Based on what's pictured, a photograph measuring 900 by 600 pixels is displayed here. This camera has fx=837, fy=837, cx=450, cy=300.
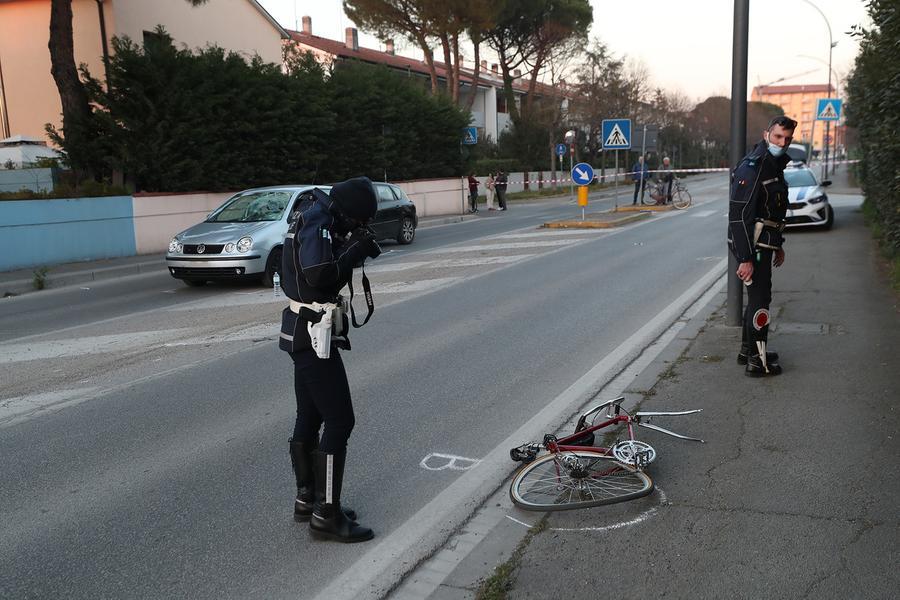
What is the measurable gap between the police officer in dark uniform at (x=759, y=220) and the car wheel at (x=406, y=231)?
13.5 metres

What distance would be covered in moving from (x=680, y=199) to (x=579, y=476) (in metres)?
26.1

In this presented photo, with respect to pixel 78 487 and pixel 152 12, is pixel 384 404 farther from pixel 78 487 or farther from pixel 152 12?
pixel 152 12

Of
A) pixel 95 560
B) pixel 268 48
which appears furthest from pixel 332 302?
pixel 268 48

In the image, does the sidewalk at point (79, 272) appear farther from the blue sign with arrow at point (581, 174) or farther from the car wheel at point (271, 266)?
the blue sign with arrow at point (581, 174)

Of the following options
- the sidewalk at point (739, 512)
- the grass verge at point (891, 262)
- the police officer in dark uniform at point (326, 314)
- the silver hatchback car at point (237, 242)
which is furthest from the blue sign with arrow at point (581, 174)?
the police officer in dark uniform at point (326, 314)

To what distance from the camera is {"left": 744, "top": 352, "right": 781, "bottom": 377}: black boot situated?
21.2 ft

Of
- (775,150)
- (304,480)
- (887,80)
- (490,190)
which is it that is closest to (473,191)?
(490,190)

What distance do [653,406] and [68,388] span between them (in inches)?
184

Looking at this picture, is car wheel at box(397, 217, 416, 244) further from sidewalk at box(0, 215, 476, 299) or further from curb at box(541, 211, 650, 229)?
sidewalk at box(0, 215, 476, 299)

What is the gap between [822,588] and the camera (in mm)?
3285

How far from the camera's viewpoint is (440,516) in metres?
4.26

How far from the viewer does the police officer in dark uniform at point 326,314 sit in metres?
3.78

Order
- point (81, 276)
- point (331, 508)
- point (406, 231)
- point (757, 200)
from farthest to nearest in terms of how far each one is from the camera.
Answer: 1. point (406, 231)
2. point (81, 276)
3. point (757, 200)
4. point (331, 508)

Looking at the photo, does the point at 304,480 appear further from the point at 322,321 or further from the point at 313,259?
the point at 313,259
